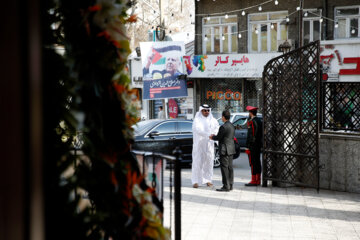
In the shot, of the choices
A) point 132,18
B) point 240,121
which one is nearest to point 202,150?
point 132,18

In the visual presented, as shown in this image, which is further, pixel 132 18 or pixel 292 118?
pixel 292 118

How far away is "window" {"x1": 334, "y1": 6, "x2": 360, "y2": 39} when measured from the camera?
76.0ft

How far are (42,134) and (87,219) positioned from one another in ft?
3.95

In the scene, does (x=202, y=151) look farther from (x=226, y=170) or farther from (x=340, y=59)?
(x=340, y=59)

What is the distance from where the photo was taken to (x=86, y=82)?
236 centimetres

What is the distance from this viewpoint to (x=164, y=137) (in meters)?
14.0

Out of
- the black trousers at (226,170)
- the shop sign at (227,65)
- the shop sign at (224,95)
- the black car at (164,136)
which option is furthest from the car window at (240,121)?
the black trousers at (226,170)

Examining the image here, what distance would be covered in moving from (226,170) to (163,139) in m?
4.11

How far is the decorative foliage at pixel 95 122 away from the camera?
2.35 meters

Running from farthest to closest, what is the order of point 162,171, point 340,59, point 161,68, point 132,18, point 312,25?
point 312,25, point 161,68, point 340,59, point 162,171, point 132,18

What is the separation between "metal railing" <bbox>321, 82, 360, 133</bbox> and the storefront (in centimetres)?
1378

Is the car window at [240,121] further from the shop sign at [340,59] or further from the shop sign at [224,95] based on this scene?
the shop sign at [224,95]

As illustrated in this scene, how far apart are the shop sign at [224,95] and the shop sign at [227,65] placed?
50.0 inches

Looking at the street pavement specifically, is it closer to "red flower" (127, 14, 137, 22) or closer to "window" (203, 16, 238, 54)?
"red flower" (127, 14, 137, 22)
